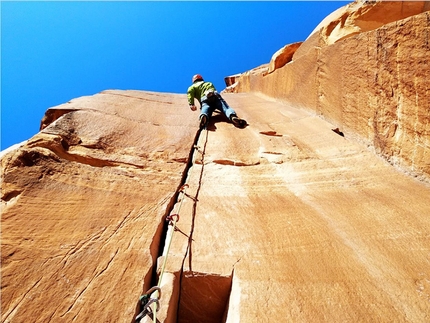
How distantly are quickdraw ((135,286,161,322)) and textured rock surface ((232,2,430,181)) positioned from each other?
9.89 ft

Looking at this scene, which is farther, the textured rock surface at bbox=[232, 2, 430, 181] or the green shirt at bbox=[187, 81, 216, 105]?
the green shirt at bbox=[187, 81, 216, 105]

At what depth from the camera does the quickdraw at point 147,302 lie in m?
1.68

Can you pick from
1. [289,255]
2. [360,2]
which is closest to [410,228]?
[289,255]

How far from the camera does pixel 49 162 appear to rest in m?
2.58

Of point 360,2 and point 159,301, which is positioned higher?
point 360,2

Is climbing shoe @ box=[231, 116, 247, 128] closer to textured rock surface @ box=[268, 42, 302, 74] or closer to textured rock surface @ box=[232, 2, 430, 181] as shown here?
textured rock surface @ box=[232, 2, 430, 181]

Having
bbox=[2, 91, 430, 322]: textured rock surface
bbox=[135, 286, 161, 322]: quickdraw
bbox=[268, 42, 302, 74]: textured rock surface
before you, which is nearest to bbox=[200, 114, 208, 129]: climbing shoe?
bbox=[2, 91, 430, 322]: textured rock surface

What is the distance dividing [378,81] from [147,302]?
3873 millimetres

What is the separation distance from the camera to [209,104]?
536cm

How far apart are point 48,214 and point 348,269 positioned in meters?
2.37

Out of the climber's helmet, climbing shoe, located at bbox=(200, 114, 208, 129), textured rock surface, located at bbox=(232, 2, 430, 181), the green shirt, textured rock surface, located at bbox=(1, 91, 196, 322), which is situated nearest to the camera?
textured rock surface, located at bbox=(1, 91, 196, 322)

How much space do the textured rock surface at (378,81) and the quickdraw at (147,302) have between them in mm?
3014

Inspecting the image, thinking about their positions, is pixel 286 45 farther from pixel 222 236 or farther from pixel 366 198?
pixel 222 236

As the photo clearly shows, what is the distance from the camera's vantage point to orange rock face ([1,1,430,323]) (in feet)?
5.74
